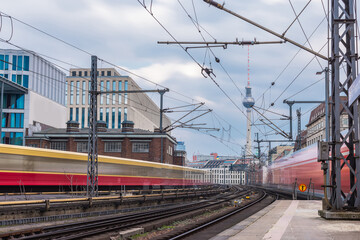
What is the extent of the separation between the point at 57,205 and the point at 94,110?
6.88 m

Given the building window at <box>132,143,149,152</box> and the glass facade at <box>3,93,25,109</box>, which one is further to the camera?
the glass facade at <box>3,93,25,109</box>

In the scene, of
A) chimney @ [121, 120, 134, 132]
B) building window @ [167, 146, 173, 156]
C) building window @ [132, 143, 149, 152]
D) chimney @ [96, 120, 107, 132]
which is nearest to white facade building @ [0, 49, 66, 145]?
chimney @ [96, 120, 107, 132]

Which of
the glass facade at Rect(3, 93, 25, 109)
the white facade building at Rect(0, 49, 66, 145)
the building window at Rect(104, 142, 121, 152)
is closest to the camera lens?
the building window at Rect(104, 142, 121, 152)

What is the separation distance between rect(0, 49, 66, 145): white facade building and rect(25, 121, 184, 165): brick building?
15.1 ft

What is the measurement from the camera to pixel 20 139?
72562 millimetres

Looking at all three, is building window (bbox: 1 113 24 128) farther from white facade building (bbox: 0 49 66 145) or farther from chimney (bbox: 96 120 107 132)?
chimney (bbox: 96 120 107 132)

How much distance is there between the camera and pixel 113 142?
230ft

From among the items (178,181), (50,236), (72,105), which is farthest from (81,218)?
(72,105)

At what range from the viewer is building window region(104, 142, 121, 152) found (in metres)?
69.9

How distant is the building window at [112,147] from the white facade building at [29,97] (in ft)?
43.7

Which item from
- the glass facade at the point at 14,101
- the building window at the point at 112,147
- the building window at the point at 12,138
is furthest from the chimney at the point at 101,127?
the glass facade at the point at 14,101

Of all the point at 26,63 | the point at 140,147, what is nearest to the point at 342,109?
the point at 140,147

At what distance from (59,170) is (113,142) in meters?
34.9

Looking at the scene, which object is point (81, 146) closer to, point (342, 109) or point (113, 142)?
point (113, 142)
